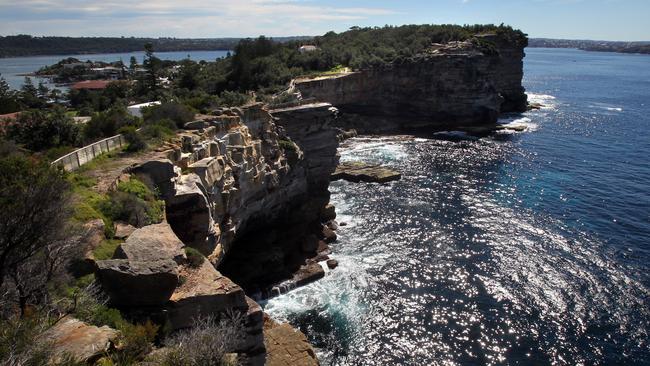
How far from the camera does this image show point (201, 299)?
16.2 metres

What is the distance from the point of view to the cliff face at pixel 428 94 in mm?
91188

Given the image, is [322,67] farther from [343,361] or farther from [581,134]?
[343,361]

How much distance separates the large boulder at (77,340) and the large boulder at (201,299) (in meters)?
3.18

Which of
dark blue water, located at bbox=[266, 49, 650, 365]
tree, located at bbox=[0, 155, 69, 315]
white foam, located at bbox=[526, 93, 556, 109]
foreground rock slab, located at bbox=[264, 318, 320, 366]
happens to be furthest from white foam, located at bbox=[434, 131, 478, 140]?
tree, located at bbox=[0, 155, 69, 315]

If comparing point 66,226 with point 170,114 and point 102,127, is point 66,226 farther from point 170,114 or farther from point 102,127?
point 170,114

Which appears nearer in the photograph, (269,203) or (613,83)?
(269,203)

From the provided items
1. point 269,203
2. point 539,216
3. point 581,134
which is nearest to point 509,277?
point 539,216

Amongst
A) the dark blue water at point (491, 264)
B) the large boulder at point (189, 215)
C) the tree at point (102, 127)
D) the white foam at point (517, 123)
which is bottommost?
the dark blue water at point (491, 264)

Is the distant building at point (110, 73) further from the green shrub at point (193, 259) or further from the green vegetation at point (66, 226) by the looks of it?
the green shrub at point (193, 259)

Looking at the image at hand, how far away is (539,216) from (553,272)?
40.6 feet

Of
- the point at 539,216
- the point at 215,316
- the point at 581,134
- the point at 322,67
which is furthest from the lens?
the point at 322,67

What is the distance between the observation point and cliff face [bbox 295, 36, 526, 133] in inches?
3590

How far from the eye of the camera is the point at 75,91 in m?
61.6

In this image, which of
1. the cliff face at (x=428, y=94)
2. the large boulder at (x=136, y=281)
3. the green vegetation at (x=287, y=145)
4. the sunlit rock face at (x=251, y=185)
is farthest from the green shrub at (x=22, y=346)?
the cliff face at (x=428, y=94)
